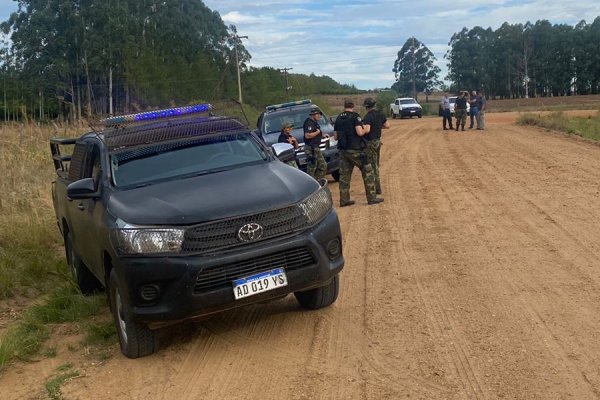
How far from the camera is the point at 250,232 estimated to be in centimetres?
550

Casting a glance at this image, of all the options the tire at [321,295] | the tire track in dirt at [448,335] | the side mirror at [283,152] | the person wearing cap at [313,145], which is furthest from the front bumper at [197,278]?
the person wearing cap at [313,145]

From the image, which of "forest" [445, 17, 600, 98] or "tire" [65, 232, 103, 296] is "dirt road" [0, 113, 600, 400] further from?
"forest" [445, 17, 600, 98]

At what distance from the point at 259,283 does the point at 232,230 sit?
1.47ft

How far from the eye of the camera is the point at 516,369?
488cm

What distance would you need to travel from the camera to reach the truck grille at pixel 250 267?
5.39 m

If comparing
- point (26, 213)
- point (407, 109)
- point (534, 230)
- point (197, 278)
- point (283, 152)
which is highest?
point (283, 152)

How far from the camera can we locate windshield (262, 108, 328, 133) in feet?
56.4

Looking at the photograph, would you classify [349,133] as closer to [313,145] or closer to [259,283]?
[313,145]

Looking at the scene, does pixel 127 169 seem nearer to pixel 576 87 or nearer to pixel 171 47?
pixel 171 47

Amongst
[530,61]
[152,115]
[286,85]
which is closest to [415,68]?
[530,61]

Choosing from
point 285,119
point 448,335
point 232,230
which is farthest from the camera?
point 285,119

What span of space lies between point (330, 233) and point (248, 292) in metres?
0.85

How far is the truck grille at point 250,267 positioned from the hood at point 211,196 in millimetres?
362

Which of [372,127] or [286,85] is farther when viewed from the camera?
[286,85]
